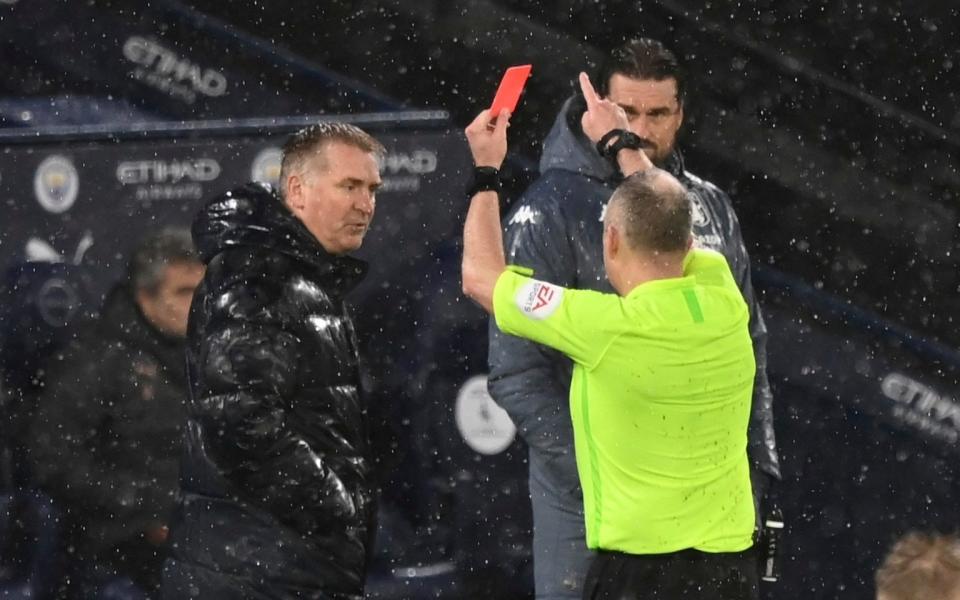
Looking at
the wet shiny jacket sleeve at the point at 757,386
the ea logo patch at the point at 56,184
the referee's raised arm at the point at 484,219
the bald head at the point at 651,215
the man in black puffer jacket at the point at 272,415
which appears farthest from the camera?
the ea logo patch at the point at 56,184

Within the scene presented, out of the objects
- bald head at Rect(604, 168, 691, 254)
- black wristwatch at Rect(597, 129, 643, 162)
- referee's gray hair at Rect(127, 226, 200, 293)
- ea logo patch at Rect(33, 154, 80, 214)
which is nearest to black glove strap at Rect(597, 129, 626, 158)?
black wristwatch at Rect(597, 129, 643, 162)

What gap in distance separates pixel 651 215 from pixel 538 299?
0.25m

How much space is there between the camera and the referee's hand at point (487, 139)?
163 inches

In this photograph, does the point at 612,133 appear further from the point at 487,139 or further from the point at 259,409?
the point at 259,409

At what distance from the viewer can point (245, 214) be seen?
4387 millimetres

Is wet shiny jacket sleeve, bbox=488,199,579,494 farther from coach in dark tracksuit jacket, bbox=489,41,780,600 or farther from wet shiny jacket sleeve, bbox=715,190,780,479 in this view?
wet shiny jacket sleeve, bbox=715,190,780,479

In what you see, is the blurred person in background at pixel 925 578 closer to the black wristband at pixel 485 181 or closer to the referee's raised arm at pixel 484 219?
the referee's raised arm at pixel 484 219

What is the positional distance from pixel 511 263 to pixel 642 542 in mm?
861

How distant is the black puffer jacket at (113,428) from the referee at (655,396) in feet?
4.22

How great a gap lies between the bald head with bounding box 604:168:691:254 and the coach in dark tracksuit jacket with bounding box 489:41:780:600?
618 mm

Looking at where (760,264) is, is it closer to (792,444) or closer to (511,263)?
(792,444)

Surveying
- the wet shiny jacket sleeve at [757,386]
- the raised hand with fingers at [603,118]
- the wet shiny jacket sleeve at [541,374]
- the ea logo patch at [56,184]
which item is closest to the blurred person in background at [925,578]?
the wet shiny jacket sleeve at [757,386]

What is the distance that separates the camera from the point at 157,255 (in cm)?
509

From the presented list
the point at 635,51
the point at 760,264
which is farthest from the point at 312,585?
the point at 760,264
